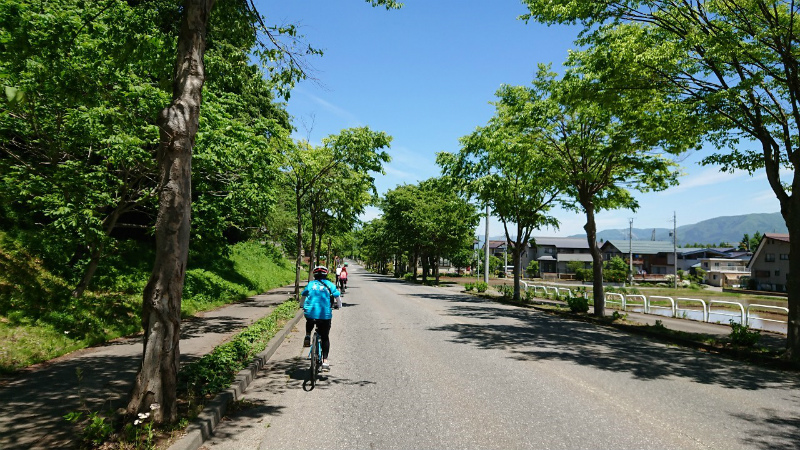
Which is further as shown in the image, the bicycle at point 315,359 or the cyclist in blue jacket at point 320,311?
the cyclist in blue jacket at point 320,311

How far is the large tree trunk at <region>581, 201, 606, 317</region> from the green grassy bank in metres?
14.2

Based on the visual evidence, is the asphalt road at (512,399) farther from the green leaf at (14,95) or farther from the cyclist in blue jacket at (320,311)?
the green leaf at (14,95)

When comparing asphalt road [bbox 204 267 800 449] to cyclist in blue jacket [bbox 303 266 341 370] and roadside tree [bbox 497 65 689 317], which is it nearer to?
cyclist in blue jacket [bbox 303 266 341 370]

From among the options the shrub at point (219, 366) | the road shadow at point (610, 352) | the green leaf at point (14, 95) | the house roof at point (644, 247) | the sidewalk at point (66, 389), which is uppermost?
the house roof at point (644, 247)

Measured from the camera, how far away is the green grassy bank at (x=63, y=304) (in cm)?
765

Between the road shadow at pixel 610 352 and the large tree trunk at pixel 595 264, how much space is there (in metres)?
1.97

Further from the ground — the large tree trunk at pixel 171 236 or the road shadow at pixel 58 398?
the large tree trunk at pixel 171 236

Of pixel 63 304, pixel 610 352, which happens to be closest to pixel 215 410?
pixel 63 304

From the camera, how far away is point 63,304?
9.47m

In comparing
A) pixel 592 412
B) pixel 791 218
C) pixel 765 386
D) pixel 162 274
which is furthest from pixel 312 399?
pixel 791 218

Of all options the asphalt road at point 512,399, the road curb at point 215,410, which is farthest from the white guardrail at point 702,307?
the road curb at point 215,410

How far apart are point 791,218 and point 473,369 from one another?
26.7 feet

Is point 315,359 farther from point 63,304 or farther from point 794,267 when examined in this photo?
point 794,267

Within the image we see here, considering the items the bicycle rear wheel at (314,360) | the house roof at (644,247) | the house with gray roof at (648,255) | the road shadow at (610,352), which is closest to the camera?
the bicycle rear wheel at (314,360)
